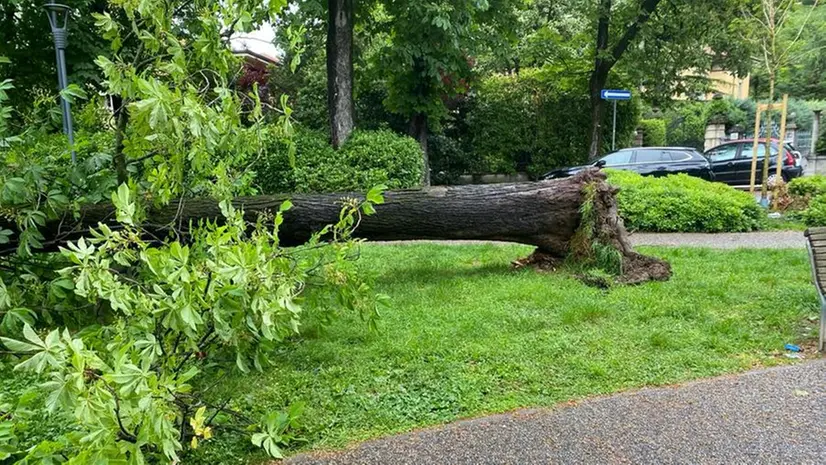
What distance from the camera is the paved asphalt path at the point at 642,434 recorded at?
2535 millimetres

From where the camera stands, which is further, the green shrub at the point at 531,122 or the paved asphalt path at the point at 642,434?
the green shrub at the point at 531,122

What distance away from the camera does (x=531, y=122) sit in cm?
1730

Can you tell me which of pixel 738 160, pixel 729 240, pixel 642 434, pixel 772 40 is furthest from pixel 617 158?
pixel 642 434

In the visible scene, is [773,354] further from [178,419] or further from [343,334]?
[178,419]

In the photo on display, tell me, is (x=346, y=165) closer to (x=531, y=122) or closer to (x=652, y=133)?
(x=531, y=122)

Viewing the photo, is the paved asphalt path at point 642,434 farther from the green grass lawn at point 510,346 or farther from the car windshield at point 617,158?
the car windshield at point 617,158

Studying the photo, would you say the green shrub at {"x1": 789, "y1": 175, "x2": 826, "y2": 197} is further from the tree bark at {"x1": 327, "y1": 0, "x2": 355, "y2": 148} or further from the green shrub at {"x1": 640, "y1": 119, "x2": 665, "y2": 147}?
the green shrub at {"x1": 640, "y1": 119, "x2": 665, "y2": 147}

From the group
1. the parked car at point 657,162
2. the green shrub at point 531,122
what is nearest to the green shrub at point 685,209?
the parked car at point 657,162

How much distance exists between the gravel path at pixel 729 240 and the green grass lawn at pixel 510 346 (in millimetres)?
1870

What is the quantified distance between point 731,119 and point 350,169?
71.7ft

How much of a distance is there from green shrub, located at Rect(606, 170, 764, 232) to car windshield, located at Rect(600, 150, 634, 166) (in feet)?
12.9

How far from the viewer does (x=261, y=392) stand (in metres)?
3.23

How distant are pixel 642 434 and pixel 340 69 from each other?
8337 mm

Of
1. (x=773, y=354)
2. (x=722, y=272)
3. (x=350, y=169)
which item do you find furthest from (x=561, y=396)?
(x=350, y=169)
